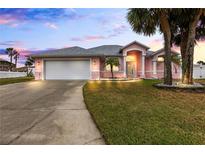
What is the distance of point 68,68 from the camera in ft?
71.8

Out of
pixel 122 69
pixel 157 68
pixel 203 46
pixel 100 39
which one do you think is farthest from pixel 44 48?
pixel 203 46

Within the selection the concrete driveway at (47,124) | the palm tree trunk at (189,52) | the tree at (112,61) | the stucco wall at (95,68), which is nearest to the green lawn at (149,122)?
the concrete driveway at (47,124)

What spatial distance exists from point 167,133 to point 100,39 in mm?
21035

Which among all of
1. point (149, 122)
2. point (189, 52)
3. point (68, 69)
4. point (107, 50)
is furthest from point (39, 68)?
point (149, 122)

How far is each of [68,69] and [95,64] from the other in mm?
2566

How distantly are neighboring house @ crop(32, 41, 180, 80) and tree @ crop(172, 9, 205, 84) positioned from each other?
23.4 feet

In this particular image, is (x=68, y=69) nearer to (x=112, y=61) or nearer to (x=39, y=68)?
(x=39, y=68)

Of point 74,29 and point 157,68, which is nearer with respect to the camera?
point 74,29

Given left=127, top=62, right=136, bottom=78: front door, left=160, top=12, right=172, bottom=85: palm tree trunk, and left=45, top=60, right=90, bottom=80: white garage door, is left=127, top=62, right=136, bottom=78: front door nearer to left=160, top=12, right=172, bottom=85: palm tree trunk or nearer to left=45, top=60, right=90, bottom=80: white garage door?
left=45, top=60, right=90, bottom=80: white garage door

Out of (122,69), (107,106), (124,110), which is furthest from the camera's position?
(122,69)

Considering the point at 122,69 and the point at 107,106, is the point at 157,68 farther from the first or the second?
the point at 107,106

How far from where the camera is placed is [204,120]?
6.11 meters

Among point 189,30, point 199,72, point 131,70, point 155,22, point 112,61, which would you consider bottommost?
point 199,72
